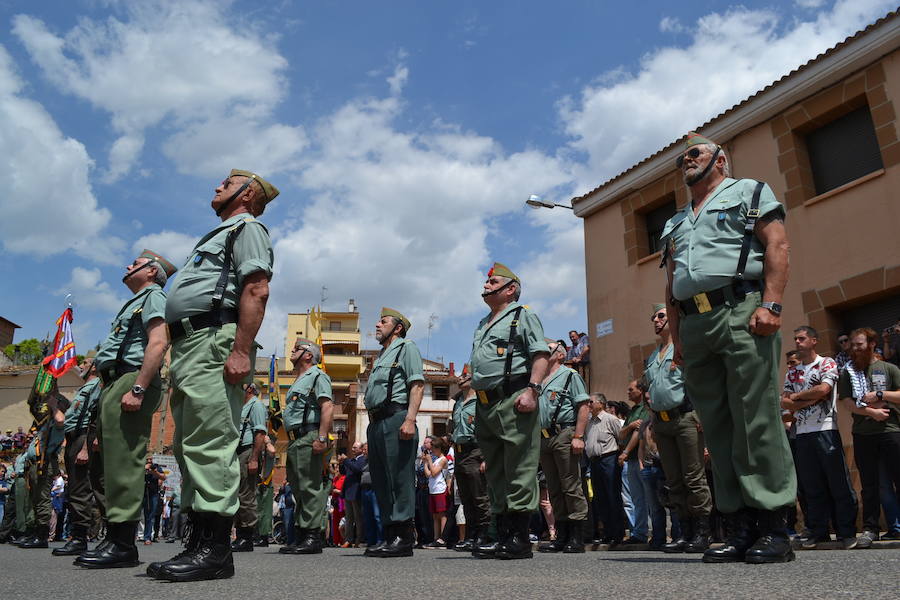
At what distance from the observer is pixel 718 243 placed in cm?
389

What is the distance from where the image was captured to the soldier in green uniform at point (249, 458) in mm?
8562

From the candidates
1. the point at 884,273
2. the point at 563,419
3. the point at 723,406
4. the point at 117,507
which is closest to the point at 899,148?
the point at 884,273

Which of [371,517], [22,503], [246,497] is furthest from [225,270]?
[22,503]

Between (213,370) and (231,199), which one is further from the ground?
(231,199)

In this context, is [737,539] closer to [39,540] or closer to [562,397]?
[562,397]

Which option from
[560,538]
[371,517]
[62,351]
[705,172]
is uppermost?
[62,351]

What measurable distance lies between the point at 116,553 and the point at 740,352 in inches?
144

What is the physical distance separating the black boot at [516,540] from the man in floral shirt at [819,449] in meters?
2.50

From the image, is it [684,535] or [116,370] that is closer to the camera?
[116,370]

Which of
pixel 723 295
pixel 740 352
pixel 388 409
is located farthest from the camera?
pixel 388 409

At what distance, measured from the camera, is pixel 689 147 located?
14.6 feet

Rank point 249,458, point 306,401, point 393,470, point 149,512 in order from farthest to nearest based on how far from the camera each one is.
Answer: point 149,512 → point 249,458 → point 306,401 → point 393,470

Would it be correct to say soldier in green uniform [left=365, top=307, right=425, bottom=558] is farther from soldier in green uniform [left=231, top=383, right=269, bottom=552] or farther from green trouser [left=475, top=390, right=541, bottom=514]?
soldier in green uniform [left=231, top=383, right=269, bottom=552]

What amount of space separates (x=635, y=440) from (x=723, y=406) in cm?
404
